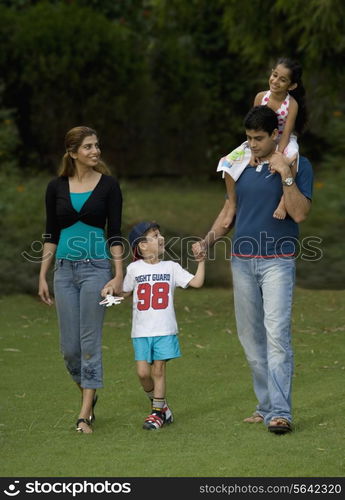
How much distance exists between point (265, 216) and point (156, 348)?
1148 mm

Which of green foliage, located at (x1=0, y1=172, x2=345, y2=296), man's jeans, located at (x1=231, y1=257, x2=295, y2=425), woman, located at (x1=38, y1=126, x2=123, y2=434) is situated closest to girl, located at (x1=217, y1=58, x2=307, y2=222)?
man's jeans, located at (x1=231, y1=257, x2=295, y2=425)

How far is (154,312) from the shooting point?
733 centimetres

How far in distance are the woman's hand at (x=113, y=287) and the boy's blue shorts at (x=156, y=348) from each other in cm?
41

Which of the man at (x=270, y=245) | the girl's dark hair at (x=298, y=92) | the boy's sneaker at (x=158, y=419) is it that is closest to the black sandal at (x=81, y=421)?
the boy's sneaker at (x=158, y=419)

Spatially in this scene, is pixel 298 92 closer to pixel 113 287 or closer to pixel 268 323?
pixel 268 323

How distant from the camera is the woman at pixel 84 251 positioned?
23.5 ft

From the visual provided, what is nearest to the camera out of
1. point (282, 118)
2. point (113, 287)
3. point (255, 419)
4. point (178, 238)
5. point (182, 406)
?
point (113, 287)

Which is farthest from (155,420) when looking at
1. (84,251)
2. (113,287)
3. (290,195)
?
(290,195)

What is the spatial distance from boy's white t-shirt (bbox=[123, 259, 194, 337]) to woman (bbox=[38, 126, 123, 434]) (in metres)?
0.23

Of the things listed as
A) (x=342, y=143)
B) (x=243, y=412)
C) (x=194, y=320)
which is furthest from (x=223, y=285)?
(x=243, y=412)

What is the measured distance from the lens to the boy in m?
7.32

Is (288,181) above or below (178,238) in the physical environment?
above

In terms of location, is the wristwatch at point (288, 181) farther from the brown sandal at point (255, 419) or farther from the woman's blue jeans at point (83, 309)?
the brown sandal at point (255, 419)

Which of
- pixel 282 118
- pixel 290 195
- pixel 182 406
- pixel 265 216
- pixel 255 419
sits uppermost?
pixel 282 118
